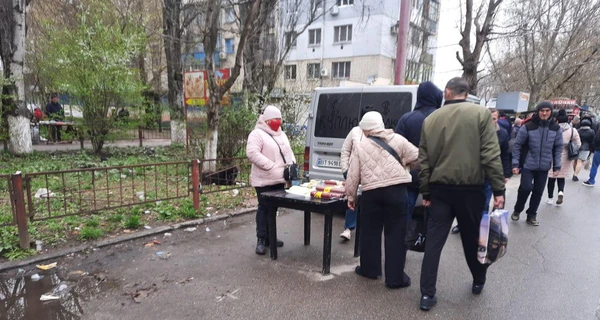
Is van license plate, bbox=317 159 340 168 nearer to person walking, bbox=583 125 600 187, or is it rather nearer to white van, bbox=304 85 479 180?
white van, bbox=304 85 479 180

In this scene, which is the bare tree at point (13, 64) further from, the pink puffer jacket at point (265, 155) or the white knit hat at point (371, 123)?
the white knit hat at point (371, 123)

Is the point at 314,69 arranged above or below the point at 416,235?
above

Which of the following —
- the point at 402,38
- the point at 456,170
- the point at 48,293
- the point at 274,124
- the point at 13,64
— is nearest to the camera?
the point at 456,170

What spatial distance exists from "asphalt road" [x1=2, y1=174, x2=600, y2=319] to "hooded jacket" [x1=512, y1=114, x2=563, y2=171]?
1.11 m

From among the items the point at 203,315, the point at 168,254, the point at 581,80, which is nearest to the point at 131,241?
the point at 168,254

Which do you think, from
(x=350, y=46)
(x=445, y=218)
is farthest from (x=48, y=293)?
(x=350, y=46)

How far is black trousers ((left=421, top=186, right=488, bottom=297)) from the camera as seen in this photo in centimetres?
291

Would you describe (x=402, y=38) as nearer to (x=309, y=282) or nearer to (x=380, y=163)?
(x=380, y=163)

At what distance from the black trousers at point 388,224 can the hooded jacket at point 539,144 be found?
3325 millimetres

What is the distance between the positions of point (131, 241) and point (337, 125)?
11.0 feet

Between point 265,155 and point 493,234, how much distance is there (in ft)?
7.93

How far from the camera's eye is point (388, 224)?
131 inches

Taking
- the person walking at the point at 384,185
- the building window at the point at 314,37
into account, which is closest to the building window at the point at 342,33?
the building window at the point at 314,37

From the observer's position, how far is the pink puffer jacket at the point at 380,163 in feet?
10.4
